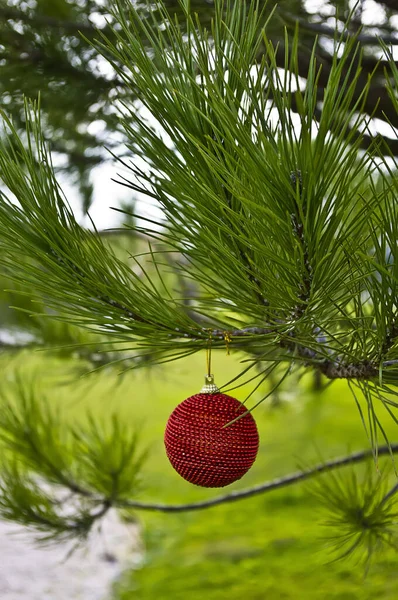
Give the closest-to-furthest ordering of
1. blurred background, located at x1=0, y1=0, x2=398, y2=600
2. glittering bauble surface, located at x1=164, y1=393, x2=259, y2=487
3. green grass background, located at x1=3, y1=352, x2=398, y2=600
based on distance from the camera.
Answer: glittering bauble surface, located at x1=164, y1=393, x2=259, y2=487, blurred background, located at x1=0, y1=0, x2=398, y2=600, green grass background, located at x1=3, y1=352, x2=398, y2=600

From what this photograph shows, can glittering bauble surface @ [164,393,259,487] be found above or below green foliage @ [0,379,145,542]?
above

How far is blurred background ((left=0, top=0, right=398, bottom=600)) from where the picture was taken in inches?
24.0

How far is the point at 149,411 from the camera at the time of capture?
2377mm

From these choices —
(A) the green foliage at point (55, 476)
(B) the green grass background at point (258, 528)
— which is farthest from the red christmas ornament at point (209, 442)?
(B) the green grass background at point (258, 528)

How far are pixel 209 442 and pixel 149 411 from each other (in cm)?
210

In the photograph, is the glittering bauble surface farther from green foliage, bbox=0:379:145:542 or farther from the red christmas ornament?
green foliage, bbox=0:379:145:542

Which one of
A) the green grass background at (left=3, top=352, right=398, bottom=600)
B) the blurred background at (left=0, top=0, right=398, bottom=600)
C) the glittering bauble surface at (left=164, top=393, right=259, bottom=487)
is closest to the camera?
the glittering bauble surface at (left=164, top=393, right=259, bottom=487)

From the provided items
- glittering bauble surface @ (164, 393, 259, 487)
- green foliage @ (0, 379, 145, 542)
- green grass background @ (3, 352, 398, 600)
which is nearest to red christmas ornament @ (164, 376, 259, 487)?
glittering bauble surface @ (164, 393, 259, 487)

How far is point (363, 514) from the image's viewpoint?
57cm

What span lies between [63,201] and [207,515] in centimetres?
161

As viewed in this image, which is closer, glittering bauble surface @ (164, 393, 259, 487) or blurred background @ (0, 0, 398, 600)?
glittering bauble surface @ (164, 393, 259, 487)

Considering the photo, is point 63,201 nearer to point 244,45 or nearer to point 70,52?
point 244,45

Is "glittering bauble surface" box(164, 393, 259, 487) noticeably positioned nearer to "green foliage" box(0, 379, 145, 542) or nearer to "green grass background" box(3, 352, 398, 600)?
"green foliage" box(0, 379, 145, 542)

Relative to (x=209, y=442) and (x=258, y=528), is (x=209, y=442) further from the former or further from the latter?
(x=258, y=528)
